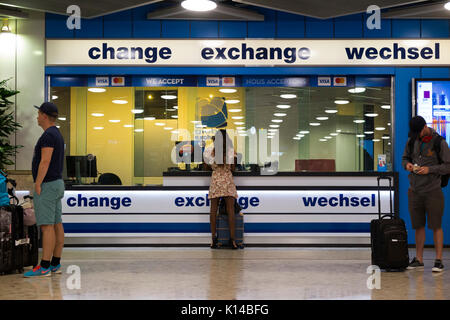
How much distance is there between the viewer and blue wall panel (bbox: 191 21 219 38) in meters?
8.15

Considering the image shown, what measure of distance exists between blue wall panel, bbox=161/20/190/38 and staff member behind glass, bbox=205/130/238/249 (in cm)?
180

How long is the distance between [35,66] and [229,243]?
3999 millimetres

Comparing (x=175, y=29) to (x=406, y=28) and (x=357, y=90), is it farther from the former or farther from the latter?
(x=406, y=28)

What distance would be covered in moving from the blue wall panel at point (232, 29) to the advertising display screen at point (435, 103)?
107 inches

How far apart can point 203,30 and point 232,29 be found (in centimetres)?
45

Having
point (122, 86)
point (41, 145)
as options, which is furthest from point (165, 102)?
point (41, 145)

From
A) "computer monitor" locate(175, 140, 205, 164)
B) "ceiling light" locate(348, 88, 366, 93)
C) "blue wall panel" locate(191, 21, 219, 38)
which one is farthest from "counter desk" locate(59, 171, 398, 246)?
"blue wall panel" locate(191, 21, 219, 38)

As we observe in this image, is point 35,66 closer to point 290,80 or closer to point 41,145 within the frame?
point 41,145

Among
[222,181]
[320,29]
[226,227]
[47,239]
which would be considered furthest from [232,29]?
[47,239]

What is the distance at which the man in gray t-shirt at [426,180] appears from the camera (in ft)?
18.4

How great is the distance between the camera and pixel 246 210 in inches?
310

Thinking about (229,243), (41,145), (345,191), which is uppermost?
(41,145)

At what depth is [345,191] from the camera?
786 cm

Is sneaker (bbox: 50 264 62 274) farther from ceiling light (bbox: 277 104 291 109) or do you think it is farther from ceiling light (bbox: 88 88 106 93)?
ceiling light (bbox: 277 104 291 109)
